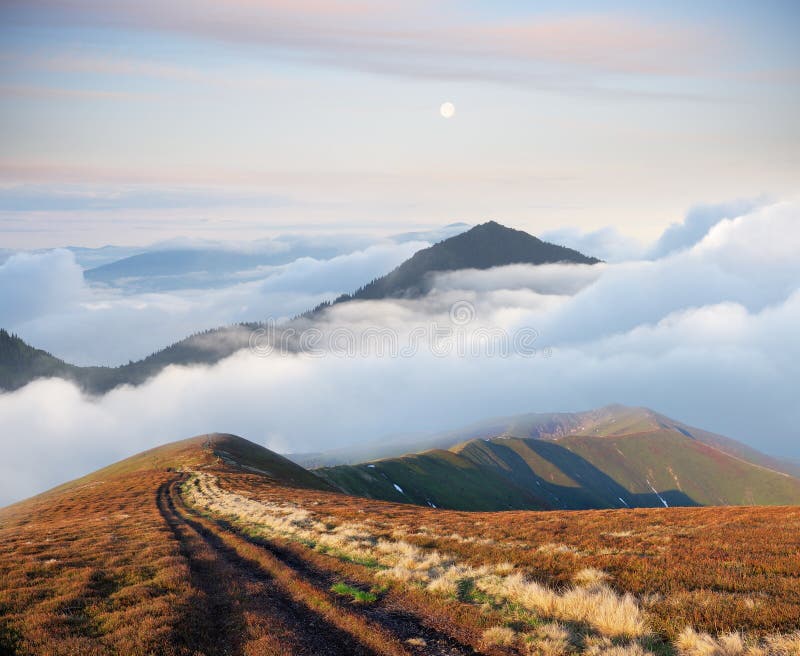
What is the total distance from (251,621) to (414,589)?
5.71m

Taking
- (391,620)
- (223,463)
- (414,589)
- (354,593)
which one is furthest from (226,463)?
(391,620)

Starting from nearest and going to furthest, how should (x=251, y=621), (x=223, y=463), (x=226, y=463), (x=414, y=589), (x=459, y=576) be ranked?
(x=251, y=621) < (x=414, y=589) < (x=459, y=576) < (x=223, y=463) < (x=226, y=463)

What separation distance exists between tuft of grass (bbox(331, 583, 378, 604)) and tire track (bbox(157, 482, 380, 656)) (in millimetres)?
1651

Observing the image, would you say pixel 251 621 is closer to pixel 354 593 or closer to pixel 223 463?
pixel 354 593

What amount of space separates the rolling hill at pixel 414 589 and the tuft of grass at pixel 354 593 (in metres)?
0.08

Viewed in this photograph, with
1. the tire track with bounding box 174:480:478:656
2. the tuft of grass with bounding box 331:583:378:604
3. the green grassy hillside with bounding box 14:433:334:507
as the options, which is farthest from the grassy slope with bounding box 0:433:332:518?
the tuft of grass with bounding box 331:583:378:604

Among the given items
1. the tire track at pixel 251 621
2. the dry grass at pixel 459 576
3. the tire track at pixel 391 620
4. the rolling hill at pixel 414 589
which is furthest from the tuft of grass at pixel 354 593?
the tire track at pixel 251 621

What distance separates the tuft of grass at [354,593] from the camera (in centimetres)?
1633

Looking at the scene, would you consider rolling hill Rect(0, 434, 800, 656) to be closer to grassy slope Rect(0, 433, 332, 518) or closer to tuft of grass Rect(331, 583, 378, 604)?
tuft of grass Rect(331, 583, 378, 604)

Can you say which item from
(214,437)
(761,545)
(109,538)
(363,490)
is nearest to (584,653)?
(761,545)

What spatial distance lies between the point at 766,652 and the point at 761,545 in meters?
13.0

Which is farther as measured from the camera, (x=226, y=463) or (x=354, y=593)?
(x=226, y=463)

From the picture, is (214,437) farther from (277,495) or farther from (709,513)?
(709,513)

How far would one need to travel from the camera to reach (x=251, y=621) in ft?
48.0
